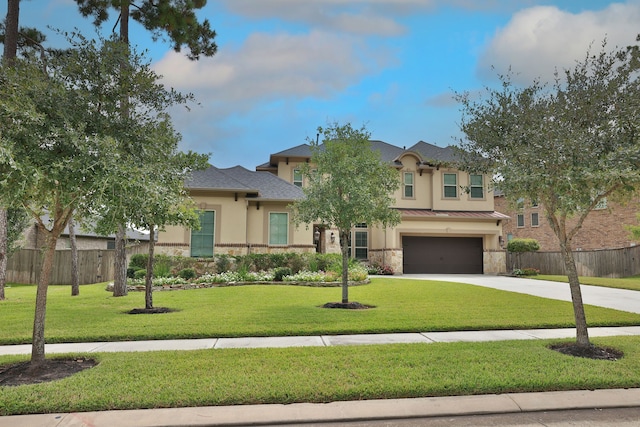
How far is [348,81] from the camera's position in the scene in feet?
47.0

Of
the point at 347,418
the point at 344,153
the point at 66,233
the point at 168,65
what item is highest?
the point at 168,65

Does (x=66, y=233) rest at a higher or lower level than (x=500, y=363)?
higher

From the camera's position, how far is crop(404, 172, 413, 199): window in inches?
1014

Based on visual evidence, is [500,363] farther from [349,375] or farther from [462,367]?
[349,375]

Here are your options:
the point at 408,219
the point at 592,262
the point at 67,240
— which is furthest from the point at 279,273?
the point at 592,262

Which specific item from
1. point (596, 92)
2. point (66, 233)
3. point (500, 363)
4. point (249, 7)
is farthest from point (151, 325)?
point (66, 233)

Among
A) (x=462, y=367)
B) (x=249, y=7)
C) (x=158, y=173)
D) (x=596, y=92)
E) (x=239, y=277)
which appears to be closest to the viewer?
(x=462, y=367)

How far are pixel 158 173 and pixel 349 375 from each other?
144 inches

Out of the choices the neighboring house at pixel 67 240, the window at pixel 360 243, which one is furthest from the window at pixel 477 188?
the neighboring house at pixel 67 240

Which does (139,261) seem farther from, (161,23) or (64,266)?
(161,23)

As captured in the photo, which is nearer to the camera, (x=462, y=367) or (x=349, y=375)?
(x=349, y=375)

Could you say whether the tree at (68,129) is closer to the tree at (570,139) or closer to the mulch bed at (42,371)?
the mulch bed at (42,371)

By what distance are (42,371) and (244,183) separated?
15495mm

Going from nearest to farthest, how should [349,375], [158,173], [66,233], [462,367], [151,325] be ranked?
1. [349,375]
2. [462,367]
3. [158,173]
4. [151,325]
5. [66,233]
